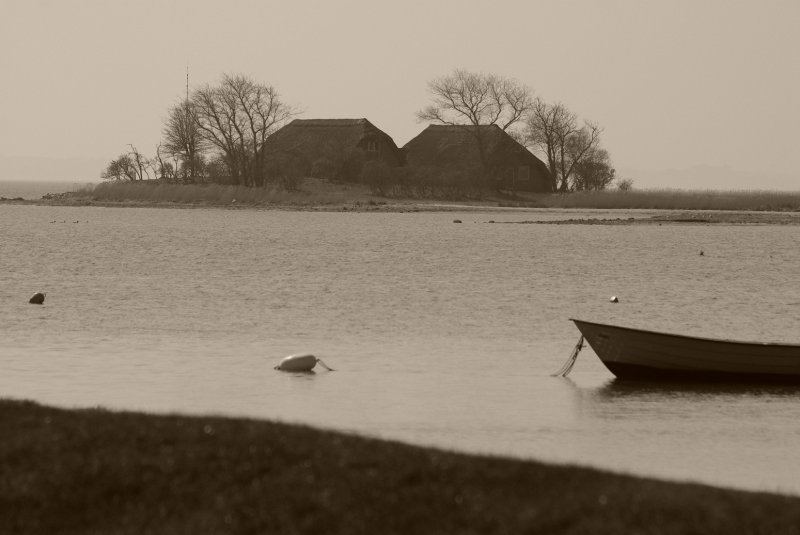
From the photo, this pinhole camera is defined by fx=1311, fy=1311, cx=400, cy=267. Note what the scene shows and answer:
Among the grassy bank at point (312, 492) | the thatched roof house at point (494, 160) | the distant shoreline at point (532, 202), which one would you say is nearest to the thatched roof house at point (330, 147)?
the distant shoreline at point (532, 202)

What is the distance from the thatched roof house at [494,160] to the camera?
120688mm

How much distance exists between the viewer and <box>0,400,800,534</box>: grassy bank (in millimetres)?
11023

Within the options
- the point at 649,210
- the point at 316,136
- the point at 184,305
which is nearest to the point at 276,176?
the point at 316,136

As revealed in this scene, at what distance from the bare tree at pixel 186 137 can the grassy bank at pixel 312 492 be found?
111835mm

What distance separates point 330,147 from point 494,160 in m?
15.5

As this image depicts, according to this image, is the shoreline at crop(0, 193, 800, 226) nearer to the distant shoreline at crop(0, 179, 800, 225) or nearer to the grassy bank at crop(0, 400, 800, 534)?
the distant shoreline at crop(0, 179, 800, 225)

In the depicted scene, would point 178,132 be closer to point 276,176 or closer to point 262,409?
point 276,176

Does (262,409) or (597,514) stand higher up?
(597,514)

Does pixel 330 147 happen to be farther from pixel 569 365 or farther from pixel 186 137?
pixel 569 365

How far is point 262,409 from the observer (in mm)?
22078

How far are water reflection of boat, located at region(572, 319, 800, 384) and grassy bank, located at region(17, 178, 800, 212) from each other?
83491 mm

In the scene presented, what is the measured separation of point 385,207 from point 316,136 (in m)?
20.8

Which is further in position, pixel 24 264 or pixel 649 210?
pixel 649 210

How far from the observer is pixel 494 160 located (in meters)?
121
